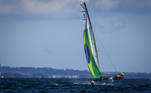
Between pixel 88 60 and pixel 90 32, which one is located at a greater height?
pixel 90 32

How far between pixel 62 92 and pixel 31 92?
21.2 ft

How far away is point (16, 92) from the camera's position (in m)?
81.8

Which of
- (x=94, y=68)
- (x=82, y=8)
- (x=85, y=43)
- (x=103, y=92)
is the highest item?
(x=82, y=8)

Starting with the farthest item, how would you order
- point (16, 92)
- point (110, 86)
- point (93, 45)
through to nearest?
point (110, 86) → point (93, 45) → point (16, 92)

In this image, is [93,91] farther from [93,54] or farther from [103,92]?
[93,54]

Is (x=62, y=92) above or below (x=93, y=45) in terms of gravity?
A: below

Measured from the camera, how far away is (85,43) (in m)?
93.5

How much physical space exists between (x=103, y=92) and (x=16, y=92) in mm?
17866

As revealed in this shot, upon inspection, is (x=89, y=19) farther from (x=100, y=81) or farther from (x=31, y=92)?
(x=31, y=92)

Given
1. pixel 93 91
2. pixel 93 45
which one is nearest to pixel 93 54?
pixel 93 45

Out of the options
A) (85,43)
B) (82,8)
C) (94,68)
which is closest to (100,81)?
(94,68)

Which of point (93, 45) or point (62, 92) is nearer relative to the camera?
point (62, 92)

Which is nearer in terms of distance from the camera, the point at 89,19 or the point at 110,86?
the point at 89,19

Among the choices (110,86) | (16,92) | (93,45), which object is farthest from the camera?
(110,86)
